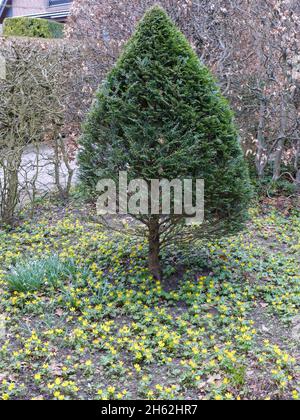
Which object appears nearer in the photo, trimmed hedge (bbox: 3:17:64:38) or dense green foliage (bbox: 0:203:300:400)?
dense green foliage (bbox: 0:203:300:400)

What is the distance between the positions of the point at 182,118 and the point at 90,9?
465 cm

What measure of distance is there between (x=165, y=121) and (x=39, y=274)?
1.82m

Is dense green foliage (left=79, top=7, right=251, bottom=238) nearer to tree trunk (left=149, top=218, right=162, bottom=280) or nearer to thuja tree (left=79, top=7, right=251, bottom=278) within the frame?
thuja tree (left=79, top=7, right=251, bottom=278)

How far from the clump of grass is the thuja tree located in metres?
1.04

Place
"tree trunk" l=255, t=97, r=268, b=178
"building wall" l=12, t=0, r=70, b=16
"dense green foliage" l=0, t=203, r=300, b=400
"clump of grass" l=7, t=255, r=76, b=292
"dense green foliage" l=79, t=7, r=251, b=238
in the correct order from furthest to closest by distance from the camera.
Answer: "building wall" l=12, t=0, r=70, b=16 < "tree trunk" l=255, t=97, r=268, b=178 < "clump of grass" l=7, t=255, r=76, b=292 < "dense green foliage" l=79, t=7, r=251, b=238 < "dense green foliage" l=0, t=203, r=300, b=400

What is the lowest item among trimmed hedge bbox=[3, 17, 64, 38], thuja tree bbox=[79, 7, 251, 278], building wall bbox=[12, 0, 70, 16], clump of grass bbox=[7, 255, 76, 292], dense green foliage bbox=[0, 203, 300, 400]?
dense green foliage bbox=[0, 203, 300, 400]

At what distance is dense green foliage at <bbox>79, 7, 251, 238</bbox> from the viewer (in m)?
4.00

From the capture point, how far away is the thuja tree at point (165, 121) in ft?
13.1

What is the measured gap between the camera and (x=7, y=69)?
21.5ft

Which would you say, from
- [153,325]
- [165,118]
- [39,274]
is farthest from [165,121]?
[39,274]

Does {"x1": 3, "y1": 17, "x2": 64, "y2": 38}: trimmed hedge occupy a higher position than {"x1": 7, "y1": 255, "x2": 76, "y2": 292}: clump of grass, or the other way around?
{"x1": 3, "y1": 17, "x2": 64, "y2": 38}: trimmed hedge

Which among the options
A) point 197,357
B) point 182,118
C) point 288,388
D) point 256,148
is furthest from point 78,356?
point 256,148

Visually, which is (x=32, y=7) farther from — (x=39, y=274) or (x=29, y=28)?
(x=39, y=274)

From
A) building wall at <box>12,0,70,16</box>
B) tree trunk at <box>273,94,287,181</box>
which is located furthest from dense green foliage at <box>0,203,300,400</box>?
building wall at <box>12,0,70,16</box>
